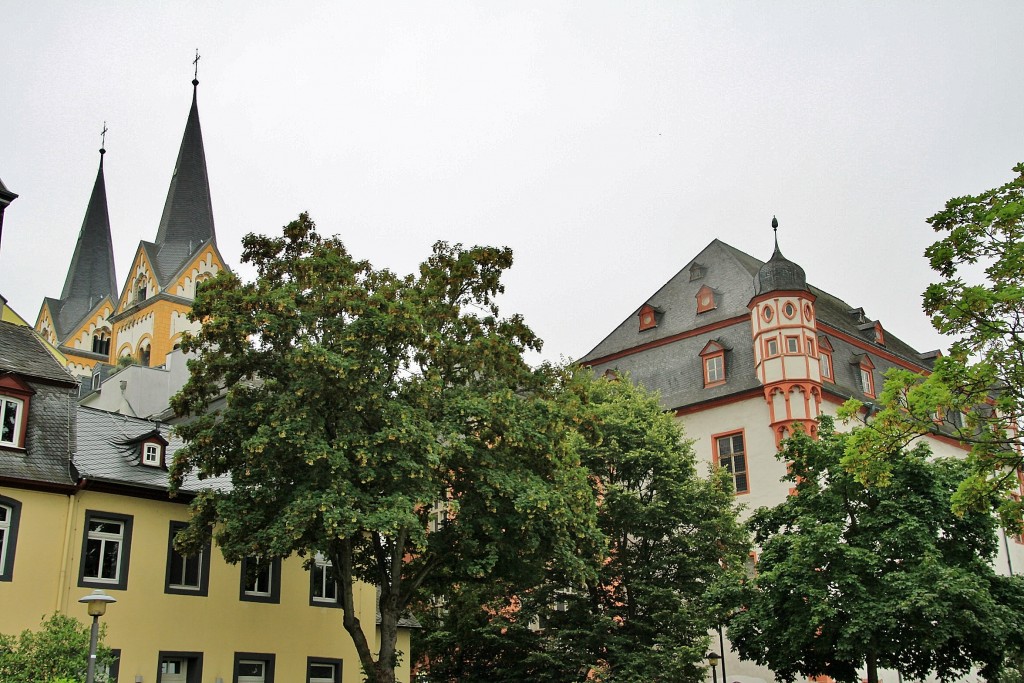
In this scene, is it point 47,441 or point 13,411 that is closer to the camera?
point 13,411

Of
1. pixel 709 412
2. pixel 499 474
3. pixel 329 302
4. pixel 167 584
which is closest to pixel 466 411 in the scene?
pixel 499 474

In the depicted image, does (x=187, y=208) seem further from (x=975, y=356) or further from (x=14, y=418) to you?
(x=975, y=356)

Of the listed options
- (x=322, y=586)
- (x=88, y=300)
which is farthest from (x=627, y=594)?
(x=88, y=300)

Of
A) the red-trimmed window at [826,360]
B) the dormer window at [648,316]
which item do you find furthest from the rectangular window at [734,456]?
the dormer window at [648,316]

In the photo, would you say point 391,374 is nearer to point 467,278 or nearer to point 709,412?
point 467,278

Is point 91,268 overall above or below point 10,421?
above

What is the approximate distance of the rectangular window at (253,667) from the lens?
26562 millimetres

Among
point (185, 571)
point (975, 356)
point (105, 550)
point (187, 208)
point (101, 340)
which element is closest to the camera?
point (975, 356)

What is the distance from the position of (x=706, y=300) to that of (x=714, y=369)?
3.56m

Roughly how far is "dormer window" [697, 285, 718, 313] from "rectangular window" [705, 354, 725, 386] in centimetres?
258

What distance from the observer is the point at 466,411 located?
23.0 meters

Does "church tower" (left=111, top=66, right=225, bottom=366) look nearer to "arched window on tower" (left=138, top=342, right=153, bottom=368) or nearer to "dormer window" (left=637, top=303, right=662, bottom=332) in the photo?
"arched window on tower" (left=138, top=342, right=153, bottom=368)

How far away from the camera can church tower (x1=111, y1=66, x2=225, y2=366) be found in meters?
91.4

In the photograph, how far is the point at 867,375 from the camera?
45375mm
